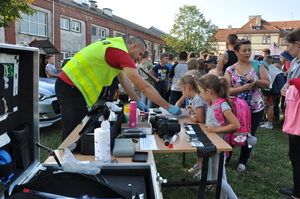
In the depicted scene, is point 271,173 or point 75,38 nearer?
point 271,173

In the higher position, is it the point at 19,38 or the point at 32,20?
the point at 32,20

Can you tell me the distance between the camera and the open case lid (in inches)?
43.1

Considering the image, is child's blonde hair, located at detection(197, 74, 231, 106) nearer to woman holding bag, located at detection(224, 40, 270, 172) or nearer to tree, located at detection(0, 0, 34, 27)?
woman holding bag, located at detection(224, 40, 270, 172)

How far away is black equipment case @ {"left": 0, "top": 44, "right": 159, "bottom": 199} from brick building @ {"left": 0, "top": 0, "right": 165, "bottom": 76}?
859 cm

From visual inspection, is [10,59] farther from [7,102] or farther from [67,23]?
[67,23]

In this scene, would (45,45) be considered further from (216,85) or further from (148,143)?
(148,143)

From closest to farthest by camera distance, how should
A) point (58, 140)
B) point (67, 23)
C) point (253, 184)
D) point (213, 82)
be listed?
point (213, 82)
point (253, 184)
point (58, 140)
point (67, 23)

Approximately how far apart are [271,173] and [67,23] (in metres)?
17.1

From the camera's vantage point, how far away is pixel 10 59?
1.12 metres

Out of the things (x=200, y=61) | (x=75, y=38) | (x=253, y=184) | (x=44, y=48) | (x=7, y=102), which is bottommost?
(x=253, y=184)

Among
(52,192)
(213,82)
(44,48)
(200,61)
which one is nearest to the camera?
(52,192)

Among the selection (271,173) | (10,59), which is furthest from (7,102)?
(271,173)

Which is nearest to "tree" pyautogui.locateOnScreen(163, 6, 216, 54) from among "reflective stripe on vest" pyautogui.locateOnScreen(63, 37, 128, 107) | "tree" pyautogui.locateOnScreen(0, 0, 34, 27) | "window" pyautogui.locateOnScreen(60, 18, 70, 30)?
"window" pyautogui.locateOnScreen(60, 18, 70, 30)

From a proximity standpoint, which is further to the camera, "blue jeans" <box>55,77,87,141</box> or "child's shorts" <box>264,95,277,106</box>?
"child's shorts" <box>264,95,277,106</box>
